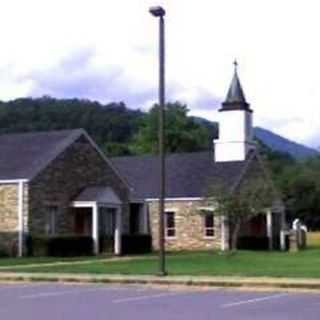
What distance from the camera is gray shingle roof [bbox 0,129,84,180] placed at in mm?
44219

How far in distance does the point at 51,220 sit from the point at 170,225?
438 inches

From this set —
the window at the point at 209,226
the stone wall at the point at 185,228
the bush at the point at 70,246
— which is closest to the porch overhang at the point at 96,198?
the bush at the point at 70,246

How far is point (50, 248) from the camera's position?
42.7 m

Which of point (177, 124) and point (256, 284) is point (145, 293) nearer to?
point (256, 284)

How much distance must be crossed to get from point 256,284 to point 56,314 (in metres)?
8.16

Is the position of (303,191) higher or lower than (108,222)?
higher

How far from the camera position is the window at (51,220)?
44.8m

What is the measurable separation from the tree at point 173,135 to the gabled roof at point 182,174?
3213cm

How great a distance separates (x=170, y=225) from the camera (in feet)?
179

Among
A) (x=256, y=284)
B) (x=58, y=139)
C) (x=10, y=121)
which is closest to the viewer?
(x=256, y=284)

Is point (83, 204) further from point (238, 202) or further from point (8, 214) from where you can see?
point (238, 202)

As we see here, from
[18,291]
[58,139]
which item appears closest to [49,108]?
[58,139]

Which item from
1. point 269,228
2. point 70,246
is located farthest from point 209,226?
point 70,246

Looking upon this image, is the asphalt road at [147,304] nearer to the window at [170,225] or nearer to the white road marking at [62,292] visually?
the white road marking at [62,292]
